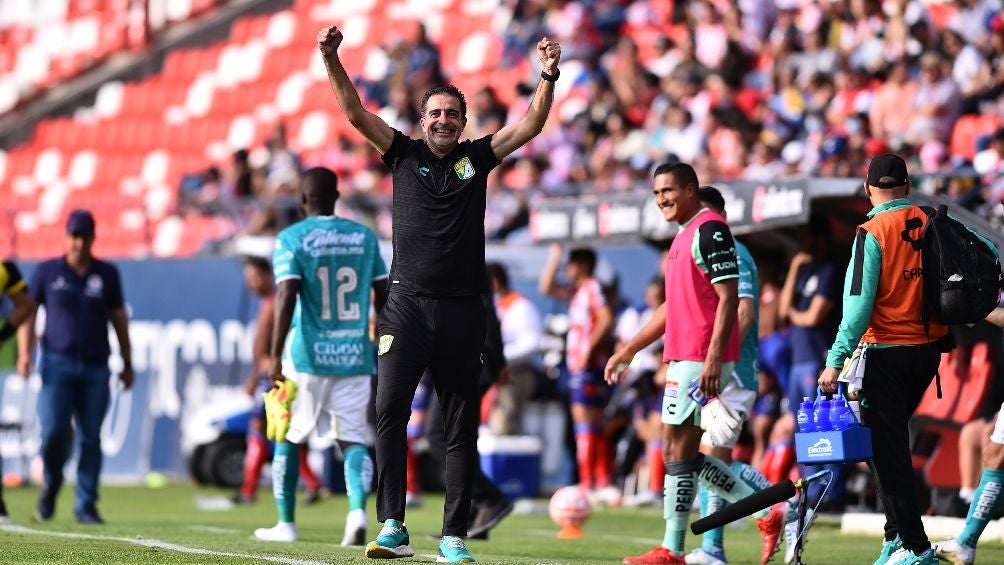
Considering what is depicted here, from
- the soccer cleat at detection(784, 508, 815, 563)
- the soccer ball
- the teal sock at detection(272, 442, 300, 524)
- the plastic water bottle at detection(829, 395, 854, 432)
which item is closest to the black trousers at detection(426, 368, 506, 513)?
the soccer ball

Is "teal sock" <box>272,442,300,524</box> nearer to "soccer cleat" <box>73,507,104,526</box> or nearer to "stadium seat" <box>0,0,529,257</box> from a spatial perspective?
"soccer cleat" <box>73,507,104,526</box>

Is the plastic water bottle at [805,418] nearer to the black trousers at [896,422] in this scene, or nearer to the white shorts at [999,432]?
the black trousers at [896,422]

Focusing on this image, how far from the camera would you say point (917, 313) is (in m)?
7.82

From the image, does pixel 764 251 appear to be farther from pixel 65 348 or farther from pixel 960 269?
pixel 960 269

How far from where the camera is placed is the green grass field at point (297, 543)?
8344mm

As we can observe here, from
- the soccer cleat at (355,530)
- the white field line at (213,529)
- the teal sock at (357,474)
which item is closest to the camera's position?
the soccer cleat at (355,530)

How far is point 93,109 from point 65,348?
19.7 meters

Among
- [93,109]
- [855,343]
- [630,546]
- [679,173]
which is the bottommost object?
[630,546]

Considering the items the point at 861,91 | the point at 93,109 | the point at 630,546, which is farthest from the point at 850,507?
the point at 93,109

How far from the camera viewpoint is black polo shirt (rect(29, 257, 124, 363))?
12352mm

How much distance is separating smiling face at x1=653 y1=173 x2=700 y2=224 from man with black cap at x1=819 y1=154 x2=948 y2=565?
3.99 ft

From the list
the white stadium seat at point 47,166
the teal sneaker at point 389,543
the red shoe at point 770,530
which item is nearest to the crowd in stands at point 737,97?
the red shoe at point 770,530

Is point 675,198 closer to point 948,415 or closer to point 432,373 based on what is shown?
point 432,373

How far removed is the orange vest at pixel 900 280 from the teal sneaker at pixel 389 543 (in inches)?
89.9
